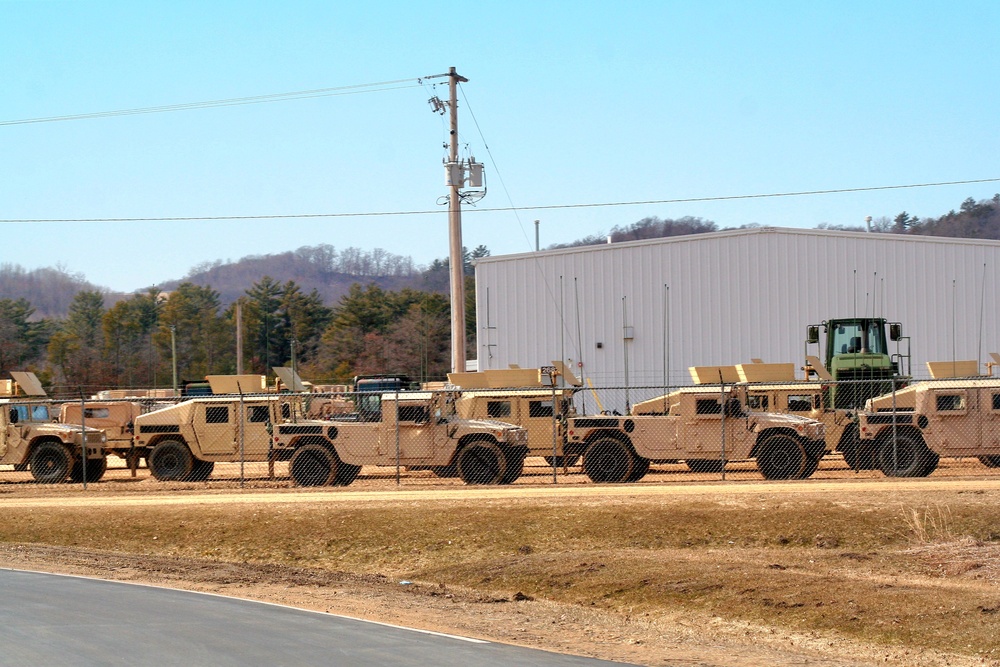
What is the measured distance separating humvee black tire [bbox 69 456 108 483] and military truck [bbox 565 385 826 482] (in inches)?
452

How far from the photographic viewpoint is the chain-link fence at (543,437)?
22562 mm

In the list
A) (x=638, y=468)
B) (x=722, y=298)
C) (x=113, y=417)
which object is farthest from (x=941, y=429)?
(x=113, y=417)

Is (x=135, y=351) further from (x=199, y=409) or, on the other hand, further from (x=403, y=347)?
(x=199, y=409)

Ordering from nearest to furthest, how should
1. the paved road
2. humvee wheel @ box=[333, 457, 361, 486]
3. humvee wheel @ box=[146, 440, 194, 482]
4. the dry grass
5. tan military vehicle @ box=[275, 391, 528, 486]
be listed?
the paved road, the dry grass, tan military vehicle @ box=[275, 391, 528, 486], humvee wheel @ box=[333, 457, 361, 486], humvee wheel @ box=[146, 440, 194, 482]

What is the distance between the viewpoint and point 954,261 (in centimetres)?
4009

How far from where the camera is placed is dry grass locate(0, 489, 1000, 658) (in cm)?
1130

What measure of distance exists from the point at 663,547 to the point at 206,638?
8.29 m

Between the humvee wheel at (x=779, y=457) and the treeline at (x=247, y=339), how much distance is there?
56314 millimetres

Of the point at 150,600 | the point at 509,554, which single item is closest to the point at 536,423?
the point at 509,554

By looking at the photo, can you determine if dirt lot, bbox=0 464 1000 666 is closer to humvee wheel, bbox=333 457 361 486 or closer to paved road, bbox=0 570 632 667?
paved road, bbox=0 570 632 667

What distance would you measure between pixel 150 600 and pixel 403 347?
237 feet

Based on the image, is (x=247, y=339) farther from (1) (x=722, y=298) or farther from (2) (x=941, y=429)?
(2) (x=941, y=429)

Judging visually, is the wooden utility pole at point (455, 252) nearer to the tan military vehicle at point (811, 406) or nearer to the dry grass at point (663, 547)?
the tan military vehicle at point (811, 406)

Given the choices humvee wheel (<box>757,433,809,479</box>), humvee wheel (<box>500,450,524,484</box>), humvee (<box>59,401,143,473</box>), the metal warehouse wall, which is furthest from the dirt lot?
the metal warehouse wall
